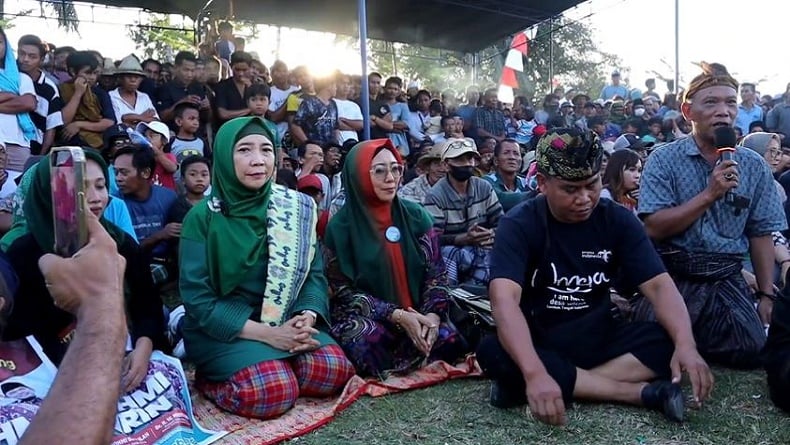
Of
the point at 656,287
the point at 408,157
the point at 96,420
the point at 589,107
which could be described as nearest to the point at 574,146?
the point at 656,287

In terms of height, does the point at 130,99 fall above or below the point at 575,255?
above

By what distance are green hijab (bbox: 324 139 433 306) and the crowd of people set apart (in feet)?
0.04

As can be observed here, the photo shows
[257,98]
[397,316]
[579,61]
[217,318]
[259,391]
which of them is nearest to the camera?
[259,391]

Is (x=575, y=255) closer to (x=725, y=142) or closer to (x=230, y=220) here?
(x=725, y=142)

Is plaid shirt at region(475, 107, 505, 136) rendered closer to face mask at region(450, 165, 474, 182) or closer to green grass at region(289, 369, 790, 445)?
face mask at region(450, 165, 474, 182)

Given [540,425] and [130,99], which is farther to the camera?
[130,99]

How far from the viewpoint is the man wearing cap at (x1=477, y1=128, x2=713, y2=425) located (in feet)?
8.89

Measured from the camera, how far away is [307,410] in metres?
2.96

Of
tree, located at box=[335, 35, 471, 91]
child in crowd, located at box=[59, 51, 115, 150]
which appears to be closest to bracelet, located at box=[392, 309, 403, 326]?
child in crowd, located at box=[59, 51, 115, 150]

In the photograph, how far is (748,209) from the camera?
137 inches

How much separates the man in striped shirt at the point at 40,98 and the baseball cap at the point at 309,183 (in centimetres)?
201

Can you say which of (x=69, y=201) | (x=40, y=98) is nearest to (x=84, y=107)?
(x=40, y=98)

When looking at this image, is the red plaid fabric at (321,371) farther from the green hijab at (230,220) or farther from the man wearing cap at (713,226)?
the man wearing cap at (713,226)

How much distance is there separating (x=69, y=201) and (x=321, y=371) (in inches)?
78.9
